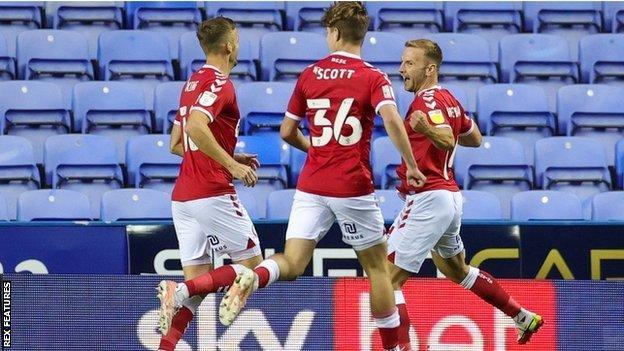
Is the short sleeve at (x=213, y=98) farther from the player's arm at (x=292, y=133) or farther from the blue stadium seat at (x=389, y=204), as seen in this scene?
the blue stadium seat at (x=389, y=204)

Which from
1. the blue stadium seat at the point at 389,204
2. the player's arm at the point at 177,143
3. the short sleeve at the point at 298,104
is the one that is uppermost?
the short sleeve at the point at 298,104

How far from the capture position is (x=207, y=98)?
749 centimetres

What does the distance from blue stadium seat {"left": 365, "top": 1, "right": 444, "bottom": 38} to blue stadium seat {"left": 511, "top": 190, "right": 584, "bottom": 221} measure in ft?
9.80

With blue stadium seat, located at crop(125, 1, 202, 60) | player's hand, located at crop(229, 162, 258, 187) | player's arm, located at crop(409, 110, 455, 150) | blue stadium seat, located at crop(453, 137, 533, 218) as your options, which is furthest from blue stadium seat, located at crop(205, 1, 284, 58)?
player's hand, located at crop(229, 162, 258, 187)

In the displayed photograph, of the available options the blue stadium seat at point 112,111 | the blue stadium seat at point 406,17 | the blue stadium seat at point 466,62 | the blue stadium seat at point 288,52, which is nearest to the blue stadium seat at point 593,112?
the blue stadium seat at point 466,62

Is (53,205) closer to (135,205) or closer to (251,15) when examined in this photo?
(135,205)

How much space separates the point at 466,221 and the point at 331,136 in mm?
2476

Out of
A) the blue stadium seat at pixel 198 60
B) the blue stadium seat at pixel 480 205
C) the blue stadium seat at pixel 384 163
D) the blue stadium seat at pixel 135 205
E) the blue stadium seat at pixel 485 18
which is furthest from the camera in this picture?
the blue stadium seat at pixel 485 18

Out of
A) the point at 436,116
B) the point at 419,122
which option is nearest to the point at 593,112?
the point at 436,116

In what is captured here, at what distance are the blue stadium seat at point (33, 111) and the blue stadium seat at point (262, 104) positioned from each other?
161 centimetres

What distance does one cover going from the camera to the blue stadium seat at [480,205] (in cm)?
1082

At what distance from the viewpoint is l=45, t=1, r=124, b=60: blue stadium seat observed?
13.2 metres

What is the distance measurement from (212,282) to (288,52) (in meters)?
5.73

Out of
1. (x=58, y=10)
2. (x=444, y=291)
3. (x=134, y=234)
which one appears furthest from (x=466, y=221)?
(x=58, y=10)
